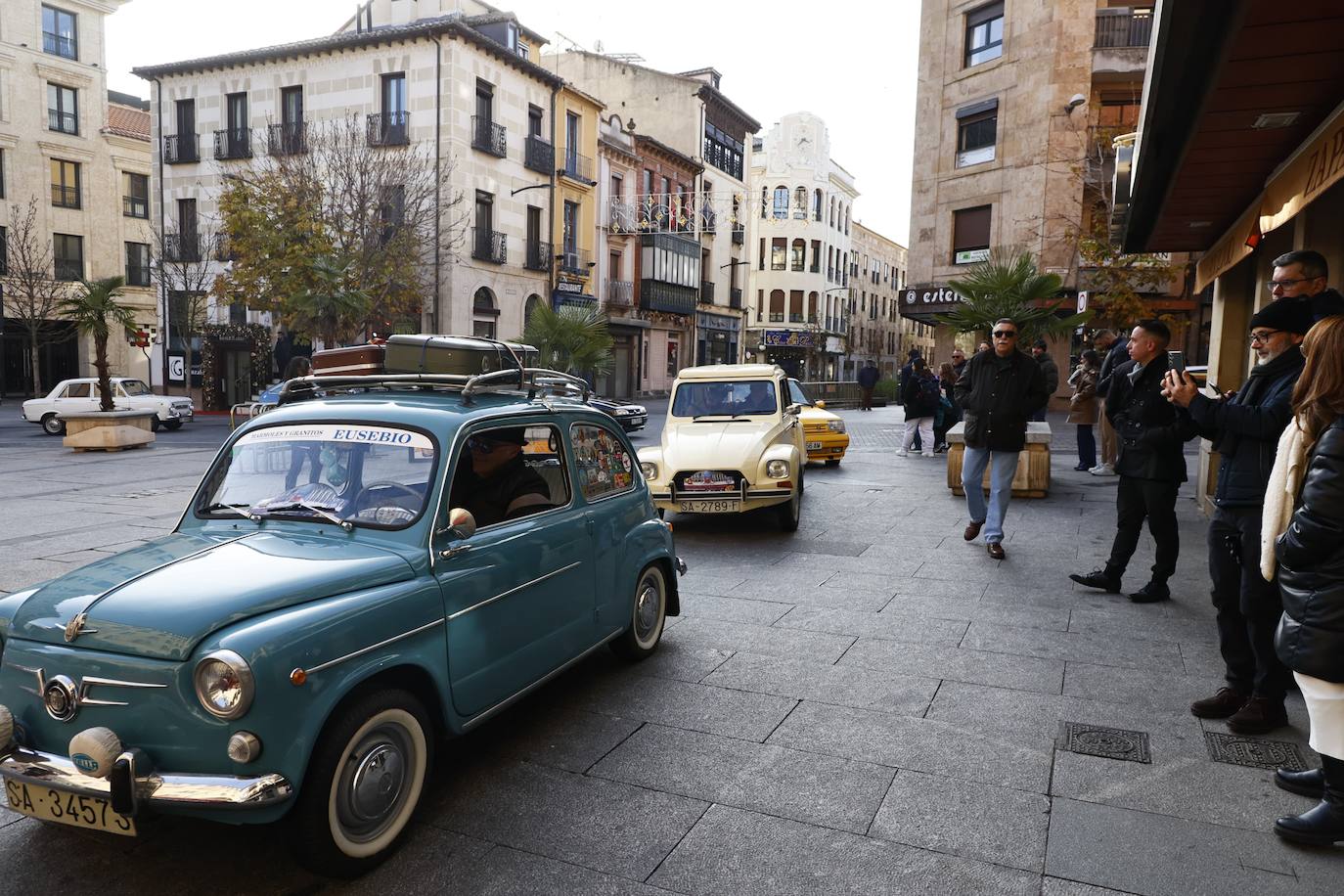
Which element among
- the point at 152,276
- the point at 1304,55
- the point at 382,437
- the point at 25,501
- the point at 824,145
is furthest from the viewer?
the point at 824,145

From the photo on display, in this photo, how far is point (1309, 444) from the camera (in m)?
3.45

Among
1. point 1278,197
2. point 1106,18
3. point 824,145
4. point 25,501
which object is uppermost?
point 824,145

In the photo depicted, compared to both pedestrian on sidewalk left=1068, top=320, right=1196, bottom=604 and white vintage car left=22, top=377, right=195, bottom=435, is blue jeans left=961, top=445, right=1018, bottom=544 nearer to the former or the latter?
pedestrian on sidewalk left=1068, top=320, right=1196, bottom=604

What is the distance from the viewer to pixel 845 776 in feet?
13.0

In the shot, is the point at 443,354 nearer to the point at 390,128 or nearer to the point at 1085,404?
the point at 1085,404

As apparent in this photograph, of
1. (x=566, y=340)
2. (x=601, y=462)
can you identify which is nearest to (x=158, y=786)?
(x=601, y=462)

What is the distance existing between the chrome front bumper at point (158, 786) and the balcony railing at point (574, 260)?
35.8 meters

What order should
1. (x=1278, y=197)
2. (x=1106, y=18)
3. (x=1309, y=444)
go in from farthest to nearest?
(x=1106, y=18) → (x=1278, y=197) → (x=1309, y=444)

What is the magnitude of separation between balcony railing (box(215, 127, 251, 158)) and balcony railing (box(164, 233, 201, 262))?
320 centimetres

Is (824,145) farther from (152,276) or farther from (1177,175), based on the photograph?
(1177,175)

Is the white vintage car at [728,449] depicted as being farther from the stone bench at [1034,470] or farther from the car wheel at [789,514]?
the stone bench at [1034,470]

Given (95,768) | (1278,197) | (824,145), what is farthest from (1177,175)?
(824,145)

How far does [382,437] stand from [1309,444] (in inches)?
148

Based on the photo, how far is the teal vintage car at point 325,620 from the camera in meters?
2.84
